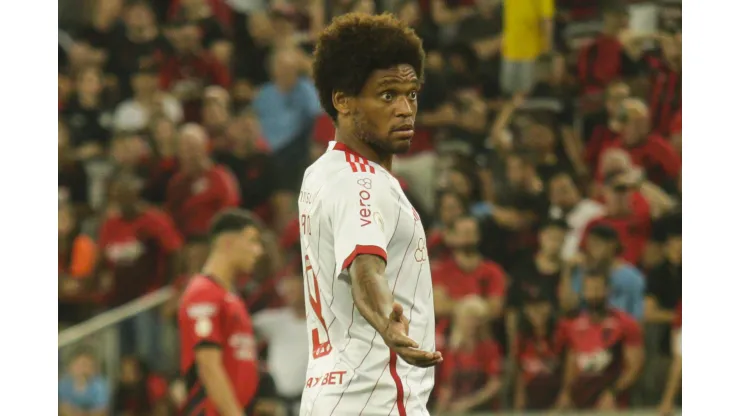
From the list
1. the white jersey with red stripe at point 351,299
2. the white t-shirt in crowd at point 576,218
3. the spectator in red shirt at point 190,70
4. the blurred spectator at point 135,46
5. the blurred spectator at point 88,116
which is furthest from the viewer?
the blurred spectator at point 135,46

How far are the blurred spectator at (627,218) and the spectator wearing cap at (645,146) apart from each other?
1.01 ft

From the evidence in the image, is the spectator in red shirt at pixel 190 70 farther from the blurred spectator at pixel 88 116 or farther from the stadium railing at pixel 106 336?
the stadium railing at pixel 106 336

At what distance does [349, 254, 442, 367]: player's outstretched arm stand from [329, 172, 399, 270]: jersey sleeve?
0.13 ft

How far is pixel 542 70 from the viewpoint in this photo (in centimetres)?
1109

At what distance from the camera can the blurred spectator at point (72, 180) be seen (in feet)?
34.3

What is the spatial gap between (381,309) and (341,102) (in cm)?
76

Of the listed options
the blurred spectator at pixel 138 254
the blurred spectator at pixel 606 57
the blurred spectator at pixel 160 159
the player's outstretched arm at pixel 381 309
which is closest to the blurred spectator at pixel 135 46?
the blurred spectator at pixel 160 159

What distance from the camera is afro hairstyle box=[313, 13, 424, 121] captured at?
3.97 m

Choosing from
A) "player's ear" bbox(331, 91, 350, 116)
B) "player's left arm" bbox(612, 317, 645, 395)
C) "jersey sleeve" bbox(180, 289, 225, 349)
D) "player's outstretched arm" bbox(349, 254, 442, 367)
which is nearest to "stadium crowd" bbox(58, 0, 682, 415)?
"player's left arm" bbox(612, 317, 645, 395)

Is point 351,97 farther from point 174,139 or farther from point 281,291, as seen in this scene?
point 174,139

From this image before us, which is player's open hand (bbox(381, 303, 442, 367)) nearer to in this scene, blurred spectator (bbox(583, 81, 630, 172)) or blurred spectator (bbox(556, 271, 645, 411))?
blurred spectator (bbox(556, 271, 645, 411))

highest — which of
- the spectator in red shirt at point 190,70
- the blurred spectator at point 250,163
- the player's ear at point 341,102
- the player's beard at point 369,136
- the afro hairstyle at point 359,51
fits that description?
the spectator in red shirt at point 190,70

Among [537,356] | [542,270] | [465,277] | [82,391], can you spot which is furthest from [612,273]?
[82,391]

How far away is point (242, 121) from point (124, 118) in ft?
3.96
